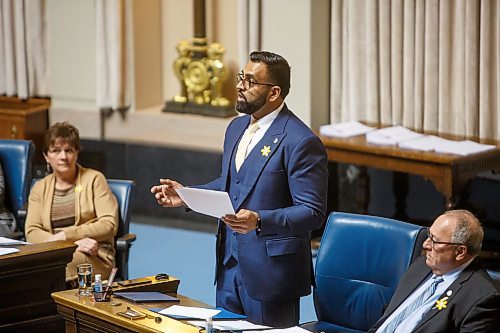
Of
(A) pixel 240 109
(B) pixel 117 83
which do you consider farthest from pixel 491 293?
(B) pixel 117 83

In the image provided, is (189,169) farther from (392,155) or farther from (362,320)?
(362,320)

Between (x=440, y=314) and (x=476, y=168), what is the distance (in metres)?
3.06

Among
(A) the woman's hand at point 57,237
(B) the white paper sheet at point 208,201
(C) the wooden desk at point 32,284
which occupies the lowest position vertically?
(C) the wooden desk at point 32,284

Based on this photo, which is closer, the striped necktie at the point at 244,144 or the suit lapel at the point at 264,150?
the suit lapel at the point at 264,150

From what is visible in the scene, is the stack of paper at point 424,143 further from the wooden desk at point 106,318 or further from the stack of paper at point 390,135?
the wooden desk at point 106,318

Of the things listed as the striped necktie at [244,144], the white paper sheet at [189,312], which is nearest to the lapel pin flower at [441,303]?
the white paper sheet at [189,312]

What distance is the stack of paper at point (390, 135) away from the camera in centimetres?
739

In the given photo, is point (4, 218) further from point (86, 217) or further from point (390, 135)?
point (390, 135)

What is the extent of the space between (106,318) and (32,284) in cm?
123

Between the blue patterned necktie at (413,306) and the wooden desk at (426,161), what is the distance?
8.66ft

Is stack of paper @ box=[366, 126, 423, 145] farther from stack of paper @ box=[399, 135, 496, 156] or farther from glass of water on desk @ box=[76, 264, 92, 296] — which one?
glass of water on desk @ box=[76, 264, 92, 296]

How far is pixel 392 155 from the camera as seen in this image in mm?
7199

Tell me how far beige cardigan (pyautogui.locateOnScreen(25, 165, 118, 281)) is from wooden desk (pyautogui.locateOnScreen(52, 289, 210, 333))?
1.22 m

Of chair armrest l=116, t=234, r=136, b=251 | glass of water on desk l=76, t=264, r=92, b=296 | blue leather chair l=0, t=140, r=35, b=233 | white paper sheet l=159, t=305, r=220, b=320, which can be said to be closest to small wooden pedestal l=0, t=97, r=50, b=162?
blue leather chair l=0, t=140, r=35, b=233
